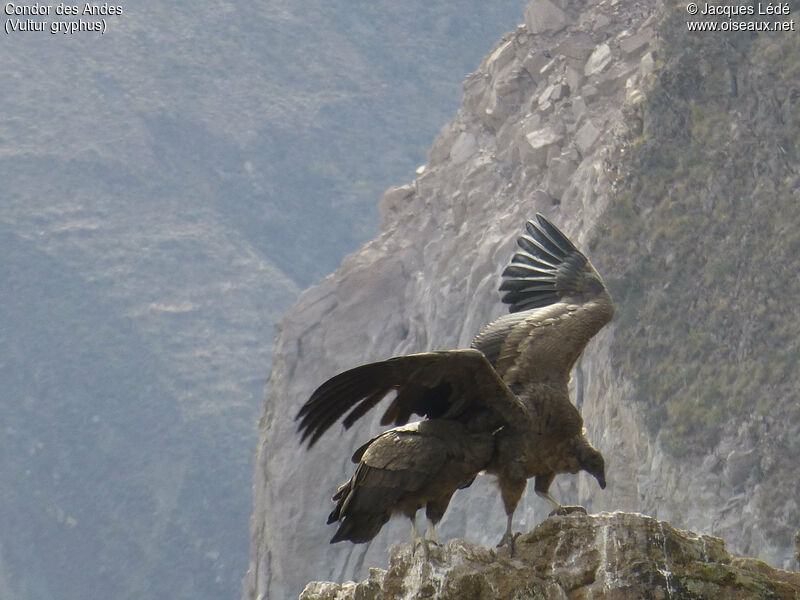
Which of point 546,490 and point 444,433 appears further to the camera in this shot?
point 546,490

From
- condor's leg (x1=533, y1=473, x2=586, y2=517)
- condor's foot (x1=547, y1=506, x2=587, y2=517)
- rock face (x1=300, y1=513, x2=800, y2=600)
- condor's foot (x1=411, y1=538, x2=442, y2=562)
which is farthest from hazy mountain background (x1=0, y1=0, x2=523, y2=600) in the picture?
rock face (x1=300, y1=513, x2=800, y2=600)

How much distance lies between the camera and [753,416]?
2338cm

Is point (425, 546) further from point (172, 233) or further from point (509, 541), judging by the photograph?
point (172, 233)

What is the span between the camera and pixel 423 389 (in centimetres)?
946

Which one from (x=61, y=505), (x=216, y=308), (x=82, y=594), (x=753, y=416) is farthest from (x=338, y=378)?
(x=216, y=308)

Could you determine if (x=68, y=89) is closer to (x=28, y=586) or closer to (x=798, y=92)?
(x=28, y=586)

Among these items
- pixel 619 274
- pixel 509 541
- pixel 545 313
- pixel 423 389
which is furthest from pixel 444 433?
pixel 619 274

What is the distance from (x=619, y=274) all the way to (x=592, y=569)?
59.3 feet

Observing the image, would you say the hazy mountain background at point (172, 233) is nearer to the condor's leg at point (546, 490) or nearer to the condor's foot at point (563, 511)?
the condor's leg at point (546, 490)

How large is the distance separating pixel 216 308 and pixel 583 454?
8565 cm

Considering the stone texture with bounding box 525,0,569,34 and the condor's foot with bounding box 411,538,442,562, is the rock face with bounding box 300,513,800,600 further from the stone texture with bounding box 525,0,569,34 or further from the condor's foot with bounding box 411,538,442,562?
the stone texture with bounding box 525,0,569,34

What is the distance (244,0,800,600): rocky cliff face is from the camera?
78.3 feet

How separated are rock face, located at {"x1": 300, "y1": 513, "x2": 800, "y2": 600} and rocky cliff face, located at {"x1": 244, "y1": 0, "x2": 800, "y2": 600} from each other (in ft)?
44.7

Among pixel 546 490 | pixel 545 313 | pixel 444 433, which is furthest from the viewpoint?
pixel 545 313
